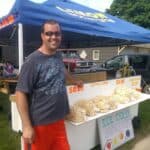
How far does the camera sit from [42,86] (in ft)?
9.88

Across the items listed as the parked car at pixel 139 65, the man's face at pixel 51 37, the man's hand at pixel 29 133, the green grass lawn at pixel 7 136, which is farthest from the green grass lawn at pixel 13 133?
the parked car at pixel 139 65

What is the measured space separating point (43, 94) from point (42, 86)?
0.08 m

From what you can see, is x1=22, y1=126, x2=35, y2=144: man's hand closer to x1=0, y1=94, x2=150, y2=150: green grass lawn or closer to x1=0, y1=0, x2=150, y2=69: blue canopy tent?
x1=0, y1=0, x2=150, y2=69: blue canopy tent

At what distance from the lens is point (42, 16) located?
4.54 m

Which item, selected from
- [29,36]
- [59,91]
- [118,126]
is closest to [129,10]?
[29,36]

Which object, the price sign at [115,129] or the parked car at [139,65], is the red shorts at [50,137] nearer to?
the price sign at [115,129]

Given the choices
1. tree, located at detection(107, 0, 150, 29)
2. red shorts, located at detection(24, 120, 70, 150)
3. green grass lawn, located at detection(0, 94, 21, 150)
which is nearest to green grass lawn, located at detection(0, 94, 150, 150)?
green grass lawn, located at detection(0, 94, 21, 150)

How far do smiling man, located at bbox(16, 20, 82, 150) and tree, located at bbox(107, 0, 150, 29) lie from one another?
29.1 metres

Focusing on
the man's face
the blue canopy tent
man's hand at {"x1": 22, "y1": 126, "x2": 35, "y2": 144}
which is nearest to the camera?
man's hand at {"x1": 22, "y1": 126, "x2": 35, "y2": 144}

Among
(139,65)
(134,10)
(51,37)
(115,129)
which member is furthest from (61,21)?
(134,10)

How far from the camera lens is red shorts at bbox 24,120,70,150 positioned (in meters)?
3.09

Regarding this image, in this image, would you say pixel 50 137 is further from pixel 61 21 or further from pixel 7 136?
pixel 7 136

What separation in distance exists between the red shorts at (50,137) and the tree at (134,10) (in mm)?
29103

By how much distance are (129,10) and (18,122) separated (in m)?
29.6
